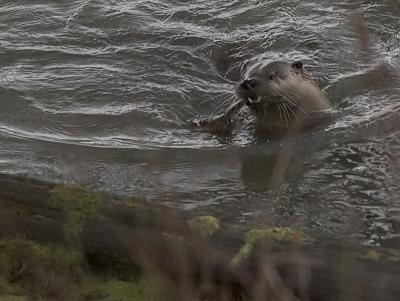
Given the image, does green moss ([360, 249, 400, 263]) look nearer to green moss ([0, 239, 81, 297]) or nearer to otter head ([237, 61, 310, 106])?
green moss ([0, 239, 81, 297])

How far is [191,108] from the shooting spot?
4949mm

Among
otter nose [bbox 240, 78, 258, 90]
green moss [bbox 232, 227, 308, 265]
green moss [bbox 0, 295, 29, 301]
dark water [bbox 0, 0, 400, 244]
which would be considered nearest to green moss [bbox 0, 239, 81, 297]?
green moss [bbox 0, 295, 29, 301]

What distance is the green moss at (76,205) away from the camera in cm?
318

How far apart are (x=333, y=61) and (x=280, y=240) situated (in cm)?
279

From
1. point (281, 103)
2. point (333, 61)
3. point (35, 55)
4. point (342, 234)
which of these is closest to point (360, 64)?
point (333, 61)

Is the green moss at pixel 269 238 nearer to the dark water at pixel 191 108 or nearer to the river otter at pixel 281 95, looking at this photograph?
the dark water at pixel 191 108

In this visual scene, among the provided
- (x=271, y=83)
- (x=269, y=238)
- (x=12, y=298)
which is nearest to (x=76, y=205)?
(x=12, y=298)

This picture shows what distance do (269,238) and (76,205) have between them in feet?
2.57

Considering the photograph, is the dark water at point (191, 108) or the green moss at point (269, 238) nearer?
the green moss at point (269, 238)

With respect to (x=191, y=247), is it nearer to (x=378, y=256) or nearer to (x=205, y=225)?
(x=205, y=225)

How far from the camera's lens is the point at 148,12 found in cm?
611

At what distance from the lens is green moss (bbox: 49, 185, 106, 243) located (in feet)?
10.4

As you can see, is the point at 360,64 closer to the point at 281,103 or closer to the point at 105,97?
the point at 281,103

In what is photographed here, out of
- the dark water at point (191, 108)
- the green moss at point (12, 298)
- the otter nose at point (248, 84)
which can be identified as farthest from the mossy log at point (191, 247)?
the otter nose at point (248, 84)
